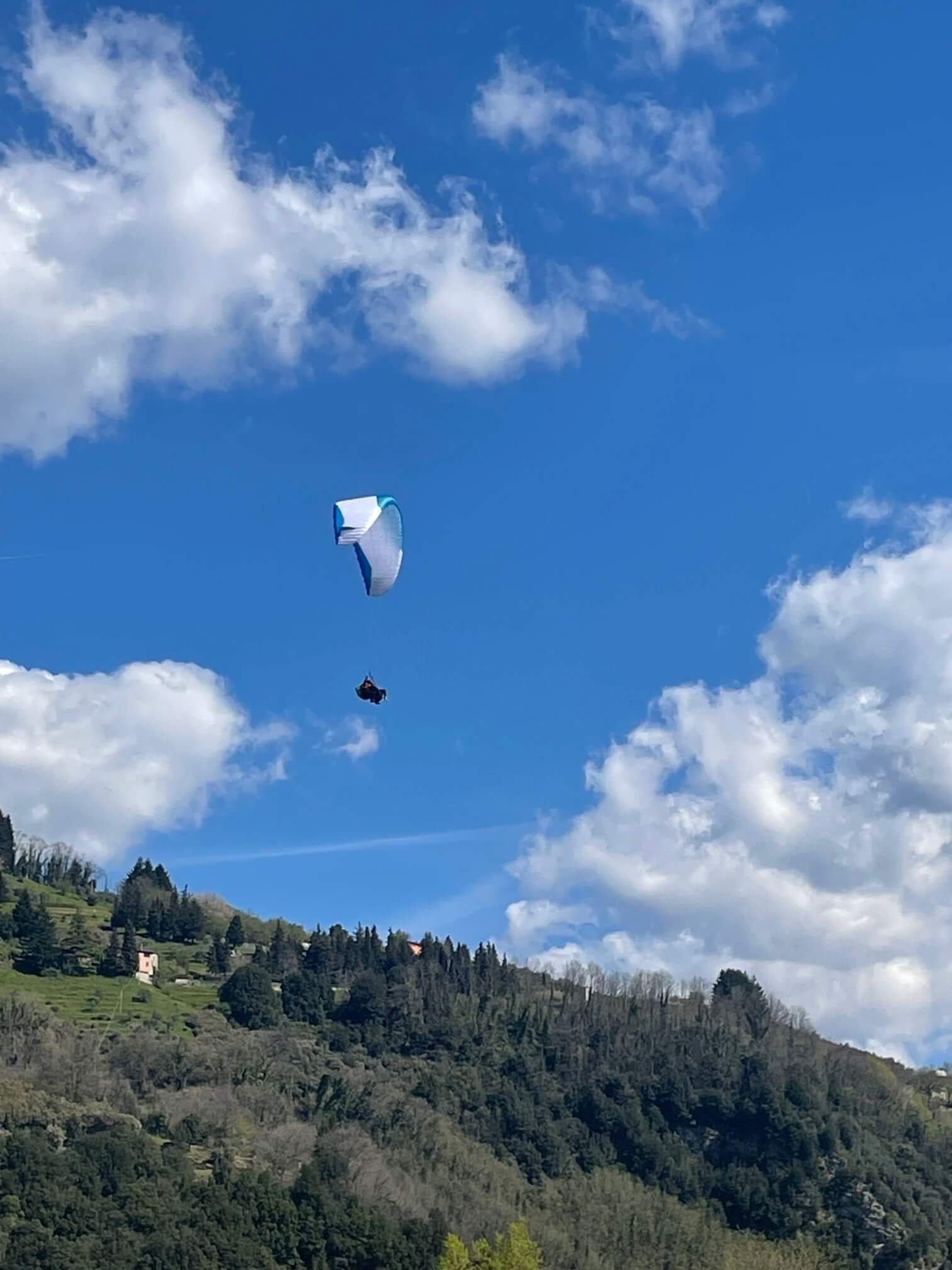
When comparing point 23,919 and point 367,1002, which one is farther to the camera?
point 23,919

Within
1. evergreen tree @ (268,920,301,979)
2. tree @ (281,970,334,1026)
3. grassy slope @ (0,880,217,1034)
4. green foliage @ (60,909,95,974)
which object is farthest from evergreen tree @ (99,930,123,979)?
evergreen tree @ (268,920,301,979)

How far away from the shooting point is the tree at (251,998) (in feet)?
479

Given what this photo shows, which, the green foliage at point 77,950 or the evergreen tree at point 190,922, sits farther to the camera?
the evergreen tree at point 190,922

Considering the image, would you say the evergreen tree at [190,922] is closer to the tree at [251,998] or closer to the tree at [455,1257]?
the tree at [251,998]

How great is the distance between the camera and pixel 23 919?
156 meters

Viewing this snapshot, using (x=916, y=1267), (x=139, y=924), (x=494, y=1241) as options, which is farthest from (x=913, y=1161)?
(x=139, y=924)

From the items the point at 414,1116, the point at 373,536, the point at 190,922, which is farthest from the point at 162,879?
the point at 373,536

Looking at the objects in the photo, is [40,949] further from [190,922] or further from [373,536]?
[373,536]

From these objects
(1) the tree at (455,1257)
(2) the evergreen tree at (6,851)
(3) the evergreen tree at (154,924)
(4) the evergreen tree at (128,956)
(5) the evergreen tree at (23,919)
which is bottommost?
(1) the tree at (455,1257)

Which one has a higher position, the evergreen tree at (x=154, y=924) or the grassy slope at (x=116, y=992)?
the evergreen tree at (x=154, y=924)

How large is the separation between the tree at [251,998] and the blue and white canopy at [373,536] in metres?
96.4

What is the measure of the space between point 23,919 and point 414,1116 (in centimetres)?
5262

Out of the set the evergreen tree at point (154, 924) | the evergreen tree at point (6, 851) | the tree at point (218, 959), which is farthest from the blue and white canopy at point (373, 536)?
the evergreen tree at point (6, 851)

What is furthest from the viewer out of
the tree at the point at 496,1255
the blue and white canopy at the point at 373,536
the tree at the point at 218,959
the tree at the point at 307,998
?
the tree at the point at 218,959
